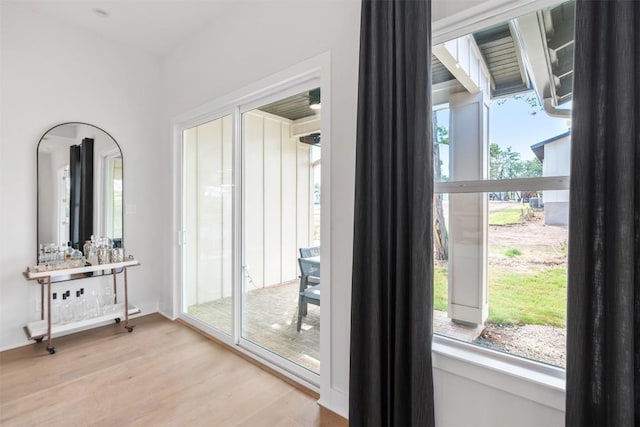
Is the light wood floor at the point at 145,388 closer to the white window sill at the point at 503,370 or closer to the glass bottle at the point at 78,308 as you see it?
the glass bottle at the point at 78,308

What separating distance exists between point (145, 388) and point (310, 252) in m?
1.51

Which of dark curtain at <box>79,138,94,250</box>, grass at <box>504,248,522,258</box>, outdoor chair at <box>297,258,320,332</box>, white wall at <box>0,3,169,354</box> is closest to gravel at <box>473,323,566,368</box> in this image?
grass at <box>504,248,522,258</box>

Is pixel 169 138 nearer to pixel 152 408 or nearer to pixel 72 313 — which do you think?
pixel 72 313

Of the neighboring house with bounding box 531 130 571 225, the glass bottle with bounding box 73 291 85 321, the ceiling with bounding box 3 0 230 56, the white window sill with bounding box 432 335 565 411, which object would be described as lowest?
the glass bottle with bounding box 73 291 85 321

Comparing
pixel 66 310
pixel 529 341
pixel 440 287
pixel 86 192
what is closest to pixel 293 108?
pixel 440 287

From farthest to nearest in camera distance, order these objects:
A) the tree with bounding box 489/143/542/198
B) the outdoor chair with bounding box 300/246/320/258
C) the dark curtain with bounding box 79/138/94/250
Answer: the dark curtain with bounding box 79/138/94/250 → the outdoor chair with bounding box 300/246/320/258 → the tree with bounding box 489/143/542/198

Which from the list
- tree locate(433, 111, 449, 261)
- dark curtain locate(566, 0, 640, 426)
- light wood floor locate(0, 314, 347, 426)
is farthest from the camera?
light wood floor locate(0, 314, 347, 426)

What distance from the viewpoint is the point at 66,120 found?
10.1ft

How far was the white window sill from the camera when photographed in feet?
4.25

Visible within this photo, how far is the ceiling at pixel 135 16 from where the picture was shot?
107 inches

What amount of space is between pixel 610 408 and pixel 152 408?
2346mm

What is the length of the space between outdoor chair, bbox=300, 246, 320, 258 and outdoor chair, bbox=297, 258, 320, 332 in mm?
41

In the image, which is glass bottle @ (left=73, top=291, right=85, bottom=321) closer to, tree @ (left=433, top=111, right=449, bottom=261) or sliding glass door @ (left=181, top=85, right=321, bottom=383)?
sliding glass door @ (left=181, top=85, right=321, bottom=383)

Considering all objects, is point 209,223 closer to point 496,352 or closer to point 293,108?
point 293,108
